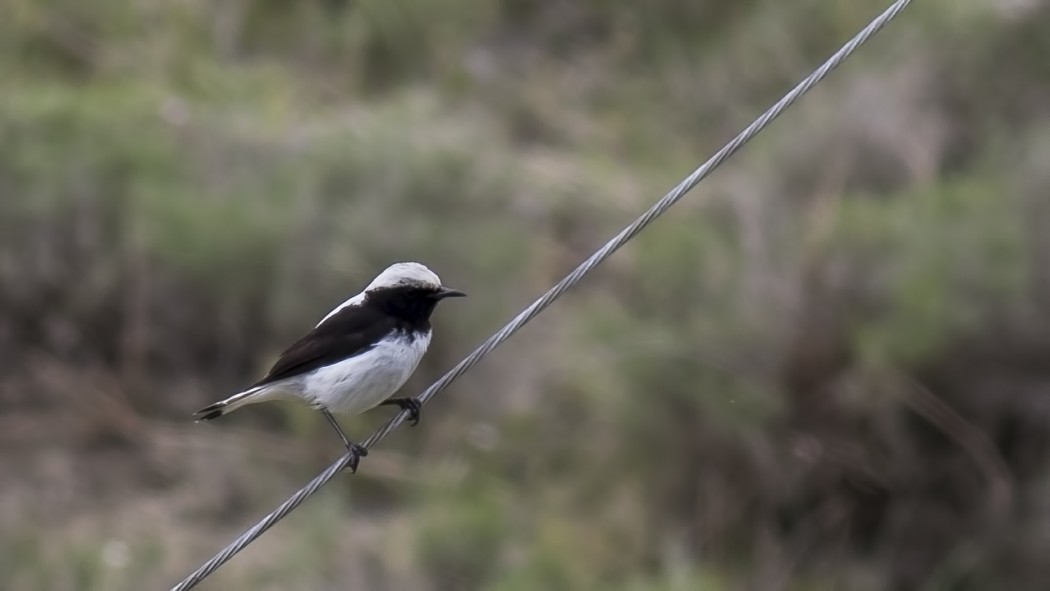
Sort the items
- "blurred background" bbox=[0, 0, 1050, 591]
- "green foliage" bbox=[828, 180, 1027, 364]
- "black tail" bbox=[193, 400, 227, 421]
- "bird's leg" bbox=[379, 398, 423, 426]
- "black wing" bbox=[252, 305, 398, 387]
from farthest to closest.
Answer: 1. "blurred background" bbox=[0, 0, 1050, 591]
2. "green foliage" bbox=[828, 180, 1027, 364]
3. "black wing" bbox=[252, 305, 398, 387]
4. "black tail" bbox=[193, 400, 227, 421]
5. "bird's leg" bbox=[379, 398, 423, 426]

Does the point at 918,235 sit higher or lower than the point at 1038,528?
higher

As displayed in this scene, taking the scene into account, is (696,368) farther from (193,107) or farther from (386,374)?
(193,107)

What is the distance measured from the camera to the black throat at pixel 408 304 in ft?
18.7

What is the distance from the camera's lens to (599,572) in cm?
858

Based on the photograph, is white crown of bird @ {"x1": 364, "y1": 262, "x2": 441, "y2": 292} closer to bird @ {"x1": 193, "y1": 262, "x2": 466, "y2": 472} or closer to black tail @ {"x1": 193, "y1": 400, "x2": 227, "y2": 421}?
bird @ {"x1": 193, "y1": 262, "x2": 466, "y2": 472}

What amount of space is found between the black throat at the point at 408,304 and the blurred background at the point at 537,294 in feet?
8.53

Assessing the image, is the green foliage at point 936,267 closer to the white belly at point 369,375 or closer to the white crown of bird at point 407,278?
the white crown of bird at point 407,278

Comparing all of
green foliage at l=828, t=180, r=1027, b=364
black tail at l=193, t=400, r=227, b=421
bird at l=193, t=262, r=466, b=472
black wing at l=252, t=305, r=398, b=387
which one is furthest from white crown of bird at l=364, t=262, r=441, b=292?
green foliage at l=828, t=180, r=1027, b=364

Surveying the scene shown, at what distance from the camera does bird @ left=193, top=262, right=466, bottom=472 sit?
18.3 feet

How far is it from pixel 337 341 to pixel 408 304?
0.31m

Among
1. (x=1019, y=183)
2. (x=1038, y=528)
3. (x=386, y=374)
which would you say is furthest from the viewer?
(x=1019, y=183)

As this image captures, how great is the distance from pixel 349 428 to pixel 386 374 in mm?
4560

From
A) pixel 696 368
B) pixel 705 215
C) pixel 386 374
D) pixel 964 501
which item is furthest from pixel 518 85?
pixel 386 374

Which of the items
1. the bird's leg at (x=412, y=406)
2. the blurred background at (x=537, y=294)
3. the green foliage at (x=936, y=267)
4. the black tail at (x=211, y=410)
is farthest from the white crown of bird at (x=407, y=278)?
the green foliage at (x=936, y=267)
